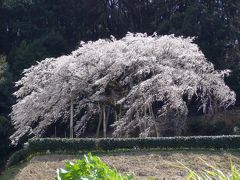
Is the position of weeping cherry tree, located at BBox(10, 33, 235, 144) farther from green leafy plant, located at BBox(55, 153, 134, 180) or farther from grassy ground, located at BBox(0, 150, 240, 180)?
green leafy plant, located at BBox(55, 153, 134, 180)

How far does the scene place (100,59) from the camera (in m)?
20.7

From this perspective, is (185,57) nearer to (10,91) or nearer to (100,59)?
(100,59)

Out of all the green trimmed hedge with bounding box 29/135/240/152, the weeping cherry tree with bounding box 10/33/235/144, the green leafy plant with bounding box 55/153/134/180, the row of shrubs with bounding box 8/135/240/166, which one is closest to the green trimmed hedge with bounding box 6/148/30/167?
the row of shrubs with bounding box 8/135/240/166

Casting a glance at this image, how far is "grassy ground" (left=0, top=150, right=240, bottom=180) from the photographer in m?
14.8

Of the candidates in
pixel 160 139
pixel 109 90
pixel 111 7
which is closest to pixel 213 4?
pixel 111 7

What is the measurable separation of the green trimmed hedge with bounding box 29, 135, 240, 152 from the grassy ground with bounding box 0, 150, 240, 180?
40cm

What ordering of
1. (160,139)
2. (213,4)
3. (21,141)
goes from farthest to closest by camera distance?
(213,4), (21,141), (160,139)

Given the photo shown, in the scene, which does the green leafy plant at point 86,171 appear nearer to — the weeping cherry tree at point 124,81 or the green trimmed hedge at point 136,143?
the green trimmed hedge at point 136,143

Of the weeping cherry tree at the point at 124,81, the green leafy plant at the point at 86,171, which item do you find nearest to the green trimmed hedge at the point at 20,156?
the weeping cherry tree at the point at 124,81

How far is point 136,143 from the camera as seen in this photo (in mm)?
17516

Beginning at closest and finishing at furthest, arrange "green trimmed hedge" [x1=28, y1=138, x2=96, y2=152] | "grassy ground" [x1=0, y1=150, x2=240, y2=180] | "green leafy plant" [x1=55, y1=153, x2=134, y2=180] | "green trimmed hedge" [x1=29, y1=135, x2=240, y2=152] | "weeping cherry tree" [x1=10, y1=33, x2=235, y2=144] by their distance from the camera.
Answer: "green leafy plant" [x1=55, y1=153, x2=134, y2=180] < "grassy ground" [x1=0, y1=150, x2=240, y2=180] < "green trimmed hedge" [x1=29, y1=135, x2=240, y2=152] < "green trimmed hedge" [x1=28, y1=138, x2=96, y2=152] < "weeping cherry tree" [x1=10, y1=33, x2=235, y2=144]

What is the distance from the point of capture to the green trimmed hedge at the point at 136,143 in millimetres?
17438

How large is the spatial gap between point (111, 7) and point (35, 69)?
48.0 ft

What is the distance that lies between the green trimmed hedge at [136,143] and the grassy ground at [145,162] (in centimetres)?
40
